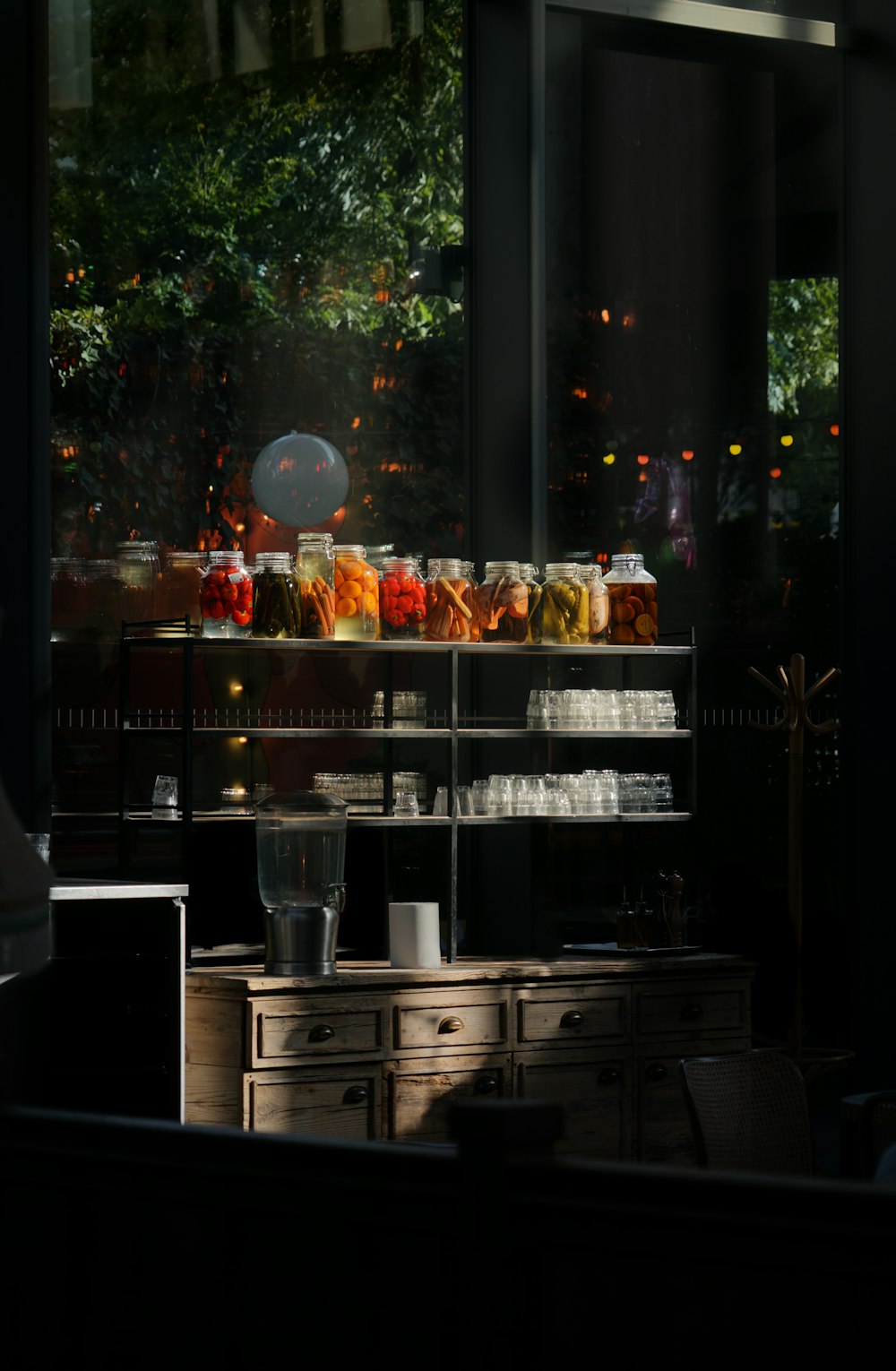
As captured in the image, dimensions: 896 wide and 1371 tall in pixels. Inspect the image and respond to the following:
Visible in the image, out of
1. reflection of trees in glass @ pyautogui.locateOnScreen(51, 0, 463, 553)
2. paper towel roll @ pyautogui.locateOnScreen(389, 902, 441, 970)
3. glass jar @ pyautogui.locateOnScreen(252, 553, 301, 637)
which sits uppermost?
reflection of trees in glass @ pyautogui.locateOnScreen(51, 0, 463, 553)

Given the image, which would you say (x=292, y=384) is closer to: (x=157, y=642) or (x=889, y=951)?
(x=157, y=642)

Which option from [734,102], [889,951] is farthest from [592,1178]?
[734,102]

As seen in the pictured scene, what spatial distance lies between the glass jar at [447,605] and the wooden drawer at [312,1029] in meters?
1.18

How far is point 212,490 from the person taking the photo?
551cm

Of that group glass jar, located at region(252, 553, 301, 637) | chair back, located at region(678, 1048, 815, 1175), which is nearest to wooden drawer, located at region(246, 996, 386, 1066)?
glass jar, located at region(252, 553, 301, 637)

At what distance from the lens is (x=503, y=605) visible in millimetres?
5418

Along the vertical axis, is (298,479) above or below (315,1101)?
above

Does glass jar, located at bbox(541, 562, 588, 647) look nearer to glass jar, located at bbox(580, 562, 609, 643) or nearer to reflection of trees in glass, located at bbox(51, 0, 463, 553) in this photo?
glass jar, located at bbox(580, 562, 609, 643)

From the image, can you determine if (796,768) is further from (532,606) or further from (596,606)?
(532,606)

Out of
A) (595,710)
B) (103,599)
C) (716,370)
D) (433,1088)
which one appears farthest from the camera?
(716,370)

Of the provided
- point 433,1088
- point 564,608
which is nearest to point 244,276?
point 564,608

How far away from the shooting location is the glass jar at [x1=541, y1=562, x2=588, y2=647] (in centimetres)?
548

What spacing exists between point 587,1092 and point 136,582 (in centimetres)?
207

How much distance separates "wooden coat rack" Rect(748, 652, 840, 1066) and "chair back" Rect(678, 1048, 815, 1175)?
212cm
